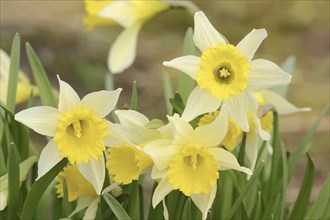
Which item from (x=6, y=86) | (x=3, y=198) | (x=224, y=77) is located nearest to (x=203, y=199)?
(x=224, y=77)

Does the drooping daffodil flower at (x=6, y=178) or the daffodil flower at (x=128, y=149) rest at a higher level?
the daffodil flower at (x=128, y=149)

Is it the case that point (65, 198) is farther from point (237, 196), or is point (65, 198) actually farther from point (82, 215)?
point (237, 196)

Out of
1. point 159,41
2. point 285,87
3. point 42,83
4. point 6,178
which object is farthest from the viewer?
point 159,41

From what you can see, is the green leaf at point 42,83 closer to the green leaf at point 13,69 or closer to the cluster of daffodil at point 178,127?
the green leaf at point 13,69

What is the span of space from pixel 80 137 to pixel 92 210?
0.14m

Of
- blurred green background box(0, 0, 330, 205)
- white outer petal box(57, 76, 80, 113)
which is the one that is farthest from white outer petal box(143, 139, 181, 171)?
blurred green background box(0, 0, 330, 205)

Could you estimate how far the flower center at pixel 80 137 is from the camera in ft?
2.71

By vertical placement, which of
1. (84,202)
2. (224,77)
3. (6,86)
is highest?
(224,77)

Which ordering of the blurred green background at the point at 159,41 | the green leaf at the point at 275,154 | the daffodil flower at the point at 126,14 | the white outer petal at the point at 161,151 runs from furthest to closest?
the blurred green background at the point at 159,41
the daffodil flower at the point at 126,14
the green leaf at the point at 275,154
the white outer petal at the point at 161,151

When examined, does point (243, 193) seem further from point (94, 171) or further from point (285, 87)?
point (285, 87)

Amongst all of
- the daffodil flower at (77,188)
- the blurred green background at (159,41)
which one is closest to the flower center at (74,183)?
the daffodil flower at (77,188)

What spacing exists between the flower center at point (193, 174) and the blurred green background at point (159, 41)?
200 centimetres

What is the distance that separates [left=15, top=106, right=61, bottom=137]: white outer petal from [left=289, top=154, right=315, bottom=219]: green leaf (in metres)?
0.35

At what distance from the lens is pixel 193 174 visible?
847 mm
